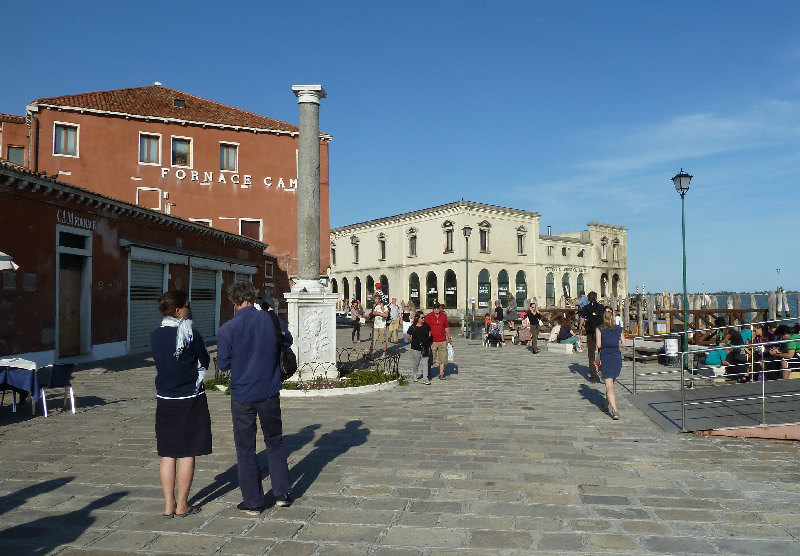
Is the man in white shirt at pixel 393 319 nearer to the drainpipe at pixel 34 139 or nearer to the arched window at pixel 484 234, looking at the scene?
the drainpipe at pixel 34 139

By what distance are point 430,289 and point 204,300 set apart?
108ft

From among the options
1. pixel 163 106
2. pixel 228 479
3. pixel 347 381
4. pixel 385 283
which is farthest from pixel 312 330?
pixel 385 283

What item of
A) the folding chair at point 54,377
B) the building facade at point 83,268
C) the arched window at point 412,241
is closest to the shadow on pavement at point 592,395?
the folding chair at point 54,377

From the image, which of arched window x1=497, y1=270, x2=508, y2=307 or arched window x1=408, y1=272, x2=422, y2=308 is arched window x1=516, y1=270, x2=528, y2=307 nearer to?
arched window x1=497, y1=270, x2=508, y2=307

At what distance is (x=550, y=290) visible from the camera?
56.9 meters

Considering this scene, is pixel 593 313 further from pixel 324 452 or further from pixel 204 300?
pixel 204 300

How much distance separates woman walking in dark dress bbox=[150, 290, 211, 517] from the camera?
4.54 m

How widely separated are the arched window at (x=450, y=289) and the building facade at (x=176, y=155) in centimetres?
2346

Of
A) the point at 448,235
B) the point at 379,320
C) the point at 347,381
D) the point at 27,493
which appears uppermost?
the point at 448,235

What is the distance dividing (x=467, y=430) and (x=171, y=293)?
4.52 m

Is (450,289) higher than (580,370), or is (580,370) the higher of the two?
(450,289)

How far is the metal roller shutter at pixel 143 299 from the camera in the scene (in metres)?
17.9

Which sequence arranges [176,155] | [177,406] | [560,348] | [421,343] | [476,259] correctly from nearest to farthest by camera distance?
[177,406], [421,343], [560,348], [176,155], [476,259]

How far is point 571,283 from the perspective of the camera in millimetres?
58781
